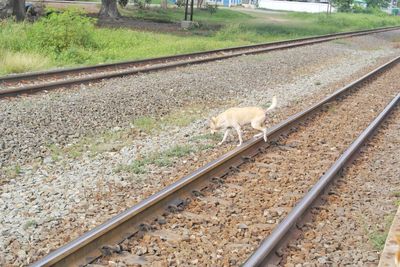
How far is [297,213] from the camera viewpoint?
18.7 feet

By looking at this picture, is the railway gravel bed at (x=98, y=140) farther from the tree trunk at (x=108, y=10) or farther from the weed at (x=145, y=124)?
the tree trunk at (x=108, y=10)

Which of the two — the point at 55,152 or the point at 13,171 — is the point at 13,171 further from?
the point at 55,152

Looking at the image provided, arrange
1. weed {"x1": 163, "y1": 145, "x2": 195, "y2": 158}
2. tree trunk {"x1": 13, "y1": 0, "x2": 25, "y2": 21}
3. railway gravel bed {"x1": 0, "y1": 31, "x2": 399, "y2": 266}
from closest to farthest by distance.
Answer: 1. railway gravel bed {"x1": 0, "y1": 31, "x2": 399, "y2": 266}
2. weed {"x1": 163, "y1": 145, "x2": 195, "y2": 158}
3. tree trunk {"x1": 13, "y1": 0, "x2": 25, "y2": 21}

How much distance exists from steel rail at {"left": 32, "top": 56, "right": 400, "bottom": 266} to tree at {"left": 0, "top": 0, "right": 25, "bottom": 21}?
66.9 feet

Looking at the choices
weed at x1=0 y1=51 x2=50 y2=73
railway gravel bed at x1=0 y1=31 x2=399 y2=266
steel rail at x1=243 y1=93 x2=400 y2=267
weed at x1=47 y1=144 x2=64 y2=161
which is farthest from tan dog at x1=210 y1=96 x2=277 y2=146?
weed at x1=0 y1=51 x2=50 y2=73

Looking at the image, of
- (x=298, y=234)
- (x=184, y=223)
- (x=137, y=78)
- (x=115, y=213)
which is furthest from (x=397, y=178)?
(x=137, y=78)

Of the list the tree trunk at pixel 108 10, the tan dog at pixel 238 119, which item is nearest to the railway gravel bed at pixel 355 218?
the tan dog at pixel 238 119

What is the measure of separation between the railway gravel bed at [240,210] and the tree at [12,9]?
64.7 ft

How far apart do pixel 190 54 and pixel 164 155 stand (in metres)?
11.3

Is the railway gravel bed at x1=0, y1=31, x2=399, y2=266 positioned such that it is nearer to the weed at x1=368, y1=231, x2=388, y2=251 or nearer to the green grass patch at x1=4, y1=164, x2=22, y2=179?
the green grass patch at x1=4, y1=164, x2=22, y2=179

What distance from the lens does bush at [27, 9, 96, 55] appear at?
18.3m

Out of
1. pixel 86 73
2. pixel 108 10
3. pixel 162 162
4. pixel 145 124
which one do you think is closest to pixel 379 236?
pixel 162 162

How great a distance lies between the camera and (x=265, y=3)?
3583 inches

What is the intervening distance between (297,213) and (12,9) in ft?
77.4
